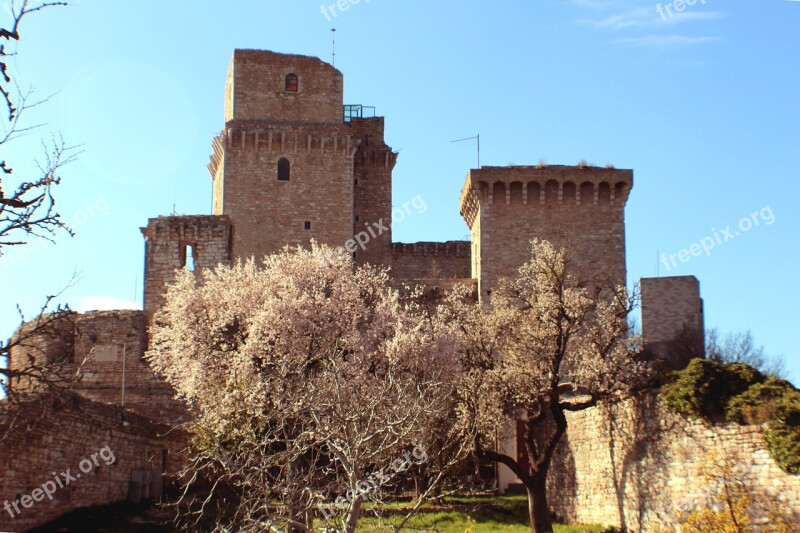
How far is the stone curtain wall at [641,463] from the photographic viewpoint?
1711 cm

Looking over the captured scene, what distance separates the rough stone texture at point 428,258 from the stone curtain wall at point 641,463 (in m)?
20.6

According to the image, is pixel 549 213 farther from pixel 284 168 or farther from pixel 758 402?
pixel 758 402

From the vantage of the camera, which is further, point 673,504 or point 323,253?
point 323,253

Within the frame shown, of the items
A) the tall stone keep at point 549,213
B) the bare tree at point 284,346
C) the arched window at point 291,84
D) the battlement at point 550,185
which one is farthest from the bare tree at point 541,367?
the arched window at point 291,84

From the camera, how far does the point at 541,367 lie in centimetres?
2297

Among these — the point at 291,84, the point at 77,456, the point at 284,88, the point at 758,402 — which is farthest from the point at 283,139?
the point at 758,402

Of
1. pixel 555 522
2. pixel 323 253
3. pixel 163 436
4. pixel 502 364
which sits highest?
pixel 323 253

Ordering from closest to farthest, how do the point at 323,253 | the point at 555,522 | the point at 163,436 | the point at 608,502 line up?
the point at 608,502
the point at 555,522
the point at 163,436
the point at 323,253

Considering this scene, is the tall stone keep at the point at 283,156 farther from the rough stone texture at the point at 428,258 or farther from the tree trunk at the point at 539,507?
the tree trunk at the point at 539,507

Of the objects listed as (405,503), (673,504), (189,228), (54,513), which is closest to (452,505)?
(405,503)

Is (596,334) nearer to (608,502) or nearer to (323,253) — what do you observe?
(608,502)

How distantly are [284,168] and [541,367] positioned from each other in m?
22.0

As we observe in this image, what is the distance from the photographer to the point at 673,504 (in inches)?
752

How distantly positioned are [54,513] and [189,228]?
1756cm
